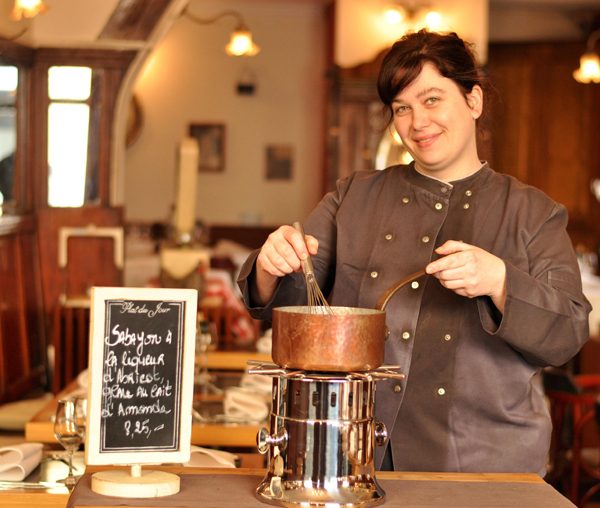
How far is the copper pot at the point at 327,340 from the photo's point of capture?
167cm

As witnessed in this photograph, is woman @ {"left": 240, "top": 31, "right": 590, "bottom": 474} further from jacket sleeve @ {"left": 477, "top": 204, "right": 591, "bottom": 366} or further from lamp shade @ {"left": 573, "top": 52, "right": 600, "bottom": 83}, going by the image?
lamp shade @ {"left": 573, "top": 52, "right": 600, "bottom": 83}

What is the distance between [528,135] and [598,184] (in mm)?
1139

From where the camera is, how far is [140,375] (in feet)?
5.95

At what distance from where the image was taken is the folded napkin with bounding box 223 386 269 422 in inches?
130

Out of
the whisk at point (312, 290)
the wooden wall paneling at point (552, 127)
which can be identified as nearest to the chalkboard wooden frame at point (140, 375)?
the whisk at point (312, 290)

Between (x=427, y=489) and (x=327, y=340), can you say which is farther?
(x=427, y=489)

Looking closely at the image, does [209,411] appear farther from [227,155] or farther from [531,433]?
[227,155]

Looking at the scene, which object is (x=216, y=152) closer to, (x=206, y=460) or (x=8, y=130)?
(x=8, y=130)

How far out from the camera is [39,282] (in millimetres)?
6520

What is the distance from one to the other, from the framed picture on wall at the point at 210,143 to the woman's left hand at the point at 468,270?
10.7 m

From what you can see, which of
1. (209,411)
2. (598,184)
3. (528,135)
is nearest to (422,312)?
(209,411)

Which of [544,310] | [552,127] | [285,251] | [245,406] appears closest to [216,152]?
[552,127]

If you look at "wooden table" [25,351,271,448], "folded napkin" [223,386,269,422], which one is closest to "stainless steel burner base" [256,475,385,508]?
"wooden table" [25,351,271,448]

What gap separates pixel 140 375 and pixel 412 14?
331 inches
